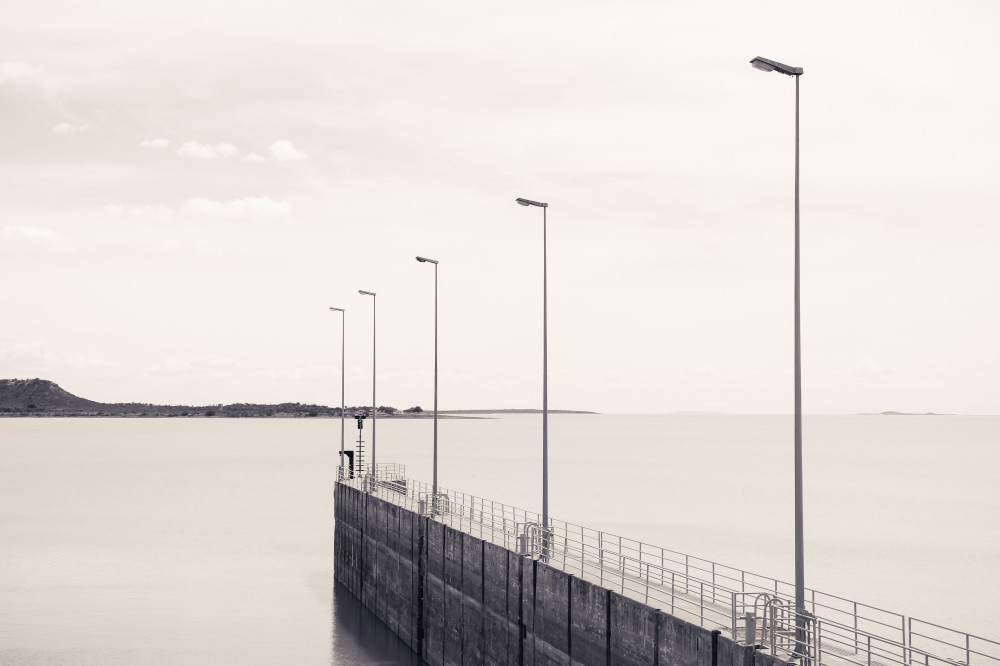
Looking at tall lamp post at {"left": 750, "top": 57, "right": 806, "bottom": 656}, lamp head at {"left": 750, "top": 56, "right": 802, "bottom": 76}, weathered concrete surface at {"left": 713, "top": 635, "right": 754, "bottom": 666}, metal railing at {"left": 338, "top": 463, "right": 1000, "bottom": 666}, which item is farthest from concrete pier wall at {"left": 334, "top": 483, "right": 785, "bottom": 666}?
lamp head at {"left": 750, "top": 56, "right": 802, "bottom": 76}

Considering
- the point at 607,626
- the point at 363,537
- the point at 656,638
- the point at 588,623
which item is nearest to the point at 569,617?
the point at 588,623

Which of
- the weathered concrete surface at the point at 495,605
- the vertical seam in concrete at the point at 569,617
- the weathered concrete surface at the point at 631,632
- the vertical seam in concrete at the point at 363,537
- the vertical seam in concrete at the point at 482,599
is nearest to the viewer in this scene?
the weathered concrete surface at the point at 631,632

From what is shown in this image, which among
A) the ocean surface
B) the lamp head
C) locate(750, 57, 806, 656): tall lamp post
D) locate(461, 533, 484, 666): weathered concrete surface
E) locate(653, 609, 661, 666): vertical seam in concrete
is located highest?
the lamp head

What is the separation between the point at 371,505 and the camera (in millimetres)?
43125

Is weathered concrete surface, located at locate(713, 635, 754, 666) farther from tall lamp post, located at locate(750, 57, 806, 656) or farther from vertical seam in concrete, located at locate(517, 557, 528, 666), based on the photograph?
vertical seam in concrete, located at locate(517, 557, 528, 666)

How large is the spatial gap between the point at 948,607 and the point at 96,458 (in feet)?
475

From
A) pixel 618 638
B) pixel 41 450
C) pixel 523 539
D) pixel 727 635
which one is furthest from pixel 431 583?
pixel 41 450

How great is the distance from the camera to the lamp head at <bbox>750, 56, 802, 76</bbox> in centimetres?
1683

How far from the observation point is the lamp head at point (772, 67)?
16.8 m

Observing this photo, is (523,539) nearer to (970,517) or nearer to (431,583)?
(431,583)

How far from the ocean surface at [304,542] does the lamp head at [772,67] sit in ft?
82.2

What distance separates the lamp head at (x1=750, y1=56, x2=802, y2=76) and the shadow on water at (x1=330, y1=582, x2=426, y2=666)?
23905mm

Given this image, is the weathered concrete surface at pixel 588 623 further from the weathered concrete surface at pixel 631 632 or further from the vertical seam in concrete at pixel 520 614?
the vertical seam in concrete at pixel 520 614

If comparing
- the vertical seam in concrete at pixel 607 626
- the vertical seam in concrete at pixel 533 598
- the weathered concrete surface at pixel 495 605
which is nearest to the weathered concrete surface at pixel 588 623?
the vertical seam in concrete at pixel 607 626
